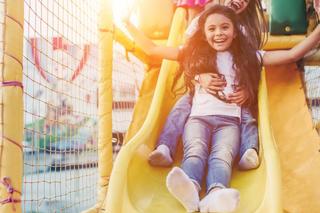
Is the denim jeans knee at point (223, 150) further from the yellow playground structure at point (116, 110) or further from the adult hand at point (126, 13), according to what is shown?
the adult hand at point (126, 13)

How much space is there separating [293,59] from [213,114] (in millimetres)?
344

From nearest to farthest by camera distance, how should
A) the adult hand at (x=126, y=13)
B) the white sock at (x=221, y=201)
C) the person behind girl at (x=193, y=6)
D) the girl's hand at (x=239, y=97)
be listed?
the white sock at (x=221, y=201) → the girl's hand at (x=239, y=97) → the adult hand at (x=126, y=13) → the person behind girl at (x=193, y=6)

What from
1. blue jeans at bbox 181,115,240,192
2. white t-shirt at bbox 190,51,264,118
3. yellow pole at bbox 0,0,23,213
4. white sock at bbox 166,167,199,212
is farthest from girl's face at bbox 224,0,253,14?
yellow pole at bbox 0,0,23,213

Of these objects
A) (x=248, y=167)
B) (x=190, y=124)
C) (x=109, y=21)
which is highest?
(x=109, y=21)

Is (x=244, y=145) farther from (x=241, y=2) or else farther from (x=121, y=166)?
(x=241, y=2)

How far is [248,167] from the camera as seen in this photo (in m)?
1.18

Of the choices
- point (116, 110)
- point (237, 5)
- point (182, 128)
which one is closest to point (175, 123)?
point (182, 128)

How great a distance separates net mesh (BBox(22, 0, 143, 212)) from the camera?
122cm

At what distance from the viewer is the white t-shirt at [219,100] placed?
4.29ft

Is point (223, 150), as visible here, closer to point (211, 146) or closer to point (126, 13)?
point (211, 146)

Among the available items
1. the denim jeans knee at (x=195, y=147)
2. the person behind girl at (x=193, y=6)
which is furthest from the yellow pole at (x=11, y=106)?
the person behind girl at (x=193, y=6)

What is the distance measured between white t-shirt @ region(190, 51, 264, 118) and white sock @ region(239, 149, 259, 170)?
5.8 inches

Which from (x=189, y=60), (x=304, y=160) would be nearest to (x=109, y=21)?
(x=189, y=60)

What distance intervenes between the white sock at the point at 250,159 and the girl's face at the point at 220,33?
0.35 meters
